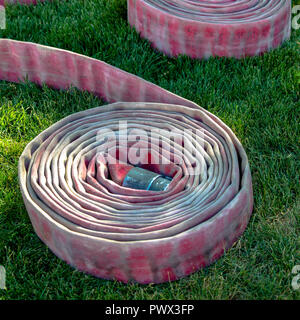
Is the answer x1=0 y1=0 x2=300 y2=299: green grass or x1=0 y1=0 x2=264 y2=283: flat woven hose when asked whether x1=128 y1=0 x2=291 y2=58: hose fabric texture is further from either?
x1=0 y1=0 x2=264 y2=283: flat woven hose

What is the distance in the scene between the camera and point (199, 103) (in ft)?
10.9

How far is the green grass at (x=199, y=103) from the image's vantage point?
2396mm

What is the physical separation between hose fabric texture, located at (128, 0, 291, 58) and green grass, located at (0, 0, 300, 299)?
65 millimetres

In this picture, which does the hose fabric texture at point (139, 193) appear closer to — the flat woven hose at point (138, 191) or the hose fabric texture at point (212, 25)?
the flat woven hose at point (138, 191)

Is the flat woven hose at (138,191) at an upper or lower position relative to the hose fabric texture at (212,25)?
lower

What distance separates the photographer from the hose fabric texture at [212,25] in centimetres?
349

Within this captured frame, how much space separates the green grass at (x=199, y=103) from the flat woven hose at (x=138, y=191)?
0.08 m

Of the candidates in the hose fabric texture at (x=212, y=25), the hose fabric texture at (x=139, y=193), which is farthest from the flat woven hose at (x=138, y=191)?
the hose fabric texture at (x=212, y=25)

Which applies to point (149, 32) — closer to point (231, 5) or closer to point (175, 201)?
point (231, 5)

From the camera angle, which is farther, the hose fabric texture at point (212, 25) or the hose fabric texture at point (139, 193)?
the hose fabric texture at point (212, 25)

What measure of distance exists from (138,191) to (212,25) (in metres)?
1.31

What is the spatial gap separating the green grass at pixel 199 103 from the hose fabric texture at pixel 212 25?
0.21ft
